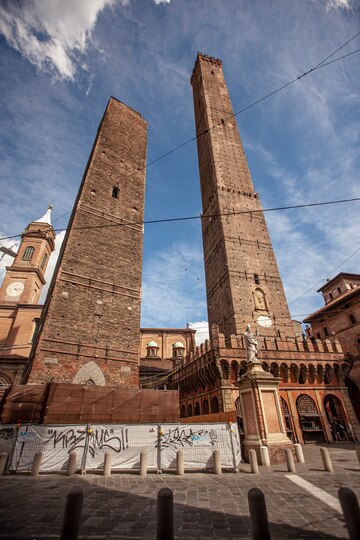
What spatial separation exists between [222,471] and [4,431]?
22.6 feet

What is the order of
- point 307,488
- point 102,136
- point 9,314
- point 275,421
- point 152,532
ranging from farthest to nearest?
1. point 9,314
2. point 102,136
3. point 275,421
4. point 307,488
5. point 152,532

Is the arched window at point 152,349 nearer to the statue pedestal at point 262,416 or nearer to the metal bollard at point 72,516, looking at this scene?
the statue pedestal at point 262,416

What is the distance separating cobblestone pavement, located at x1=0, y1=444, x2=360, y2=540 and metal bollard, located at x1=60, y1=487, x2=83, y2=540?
3.64 feet

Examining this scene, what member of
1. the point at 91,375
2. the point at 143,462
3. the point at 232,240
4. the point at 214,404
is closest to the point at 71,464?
the point at 143,462

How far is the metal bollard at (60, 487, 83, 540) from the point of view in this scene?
2.80m

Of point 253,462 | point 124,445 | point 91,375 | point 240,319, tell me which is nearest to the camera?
point 253,462

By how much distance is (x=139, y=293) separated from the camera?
16578 mm

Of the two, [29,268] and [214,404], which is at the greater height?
[29,268]

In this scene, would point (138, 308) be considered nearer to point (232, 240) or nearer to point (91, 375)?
point (91, 375)

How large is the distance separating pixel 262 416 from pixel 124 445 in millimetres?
5058

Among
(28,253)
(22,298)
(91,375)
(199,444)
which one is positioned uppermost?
(28,253)

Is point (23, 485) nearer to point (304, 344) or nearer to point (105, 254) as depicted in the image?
point (105, 254)

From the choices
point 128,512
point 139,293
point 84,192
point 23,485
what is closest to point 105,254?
point 139,293

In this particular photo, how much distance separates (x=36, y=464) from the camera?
7.39 m
